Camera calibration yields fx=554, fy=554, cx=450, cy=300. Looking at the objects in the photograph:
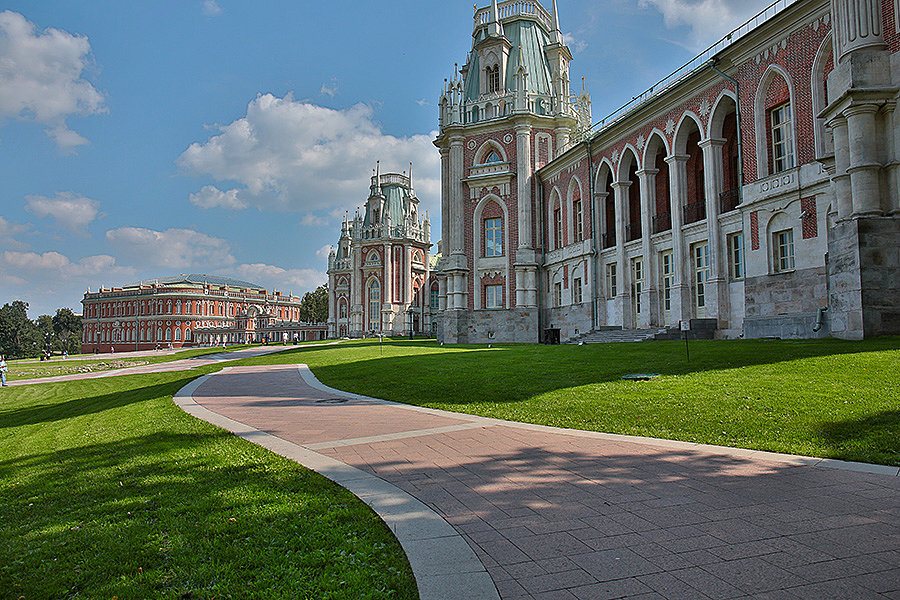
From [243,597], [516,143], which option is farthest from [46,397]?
[516,143]

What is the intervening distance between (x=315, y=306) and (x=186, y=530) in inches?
4484

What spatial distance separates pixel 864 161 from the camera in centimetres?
1377

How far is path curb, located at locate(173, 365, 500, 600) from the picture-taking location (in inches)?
126

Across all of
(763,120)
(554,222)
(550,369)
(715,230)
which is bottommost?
(550,369)

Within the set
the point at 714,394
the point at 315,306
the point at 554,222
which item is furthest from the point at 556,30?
the point at 315,306

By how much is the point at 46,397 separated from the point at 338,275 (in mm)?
74492

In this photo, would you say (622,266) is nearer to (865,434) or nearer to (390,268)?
(865,434)

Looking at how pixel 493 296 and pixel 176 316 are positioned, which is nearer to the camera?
pixel 493 296

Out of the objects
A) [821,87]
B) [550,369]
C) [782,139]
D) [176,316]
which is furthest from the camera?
[176,316]

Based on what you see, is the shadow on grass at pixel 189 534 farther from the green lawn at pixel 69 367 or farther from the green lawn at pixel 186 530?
the green lawn at pixel 69 367

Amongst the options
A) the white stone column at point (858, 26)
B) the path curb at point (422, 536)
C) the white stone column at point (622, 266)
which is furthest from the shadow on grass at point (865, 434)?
the white stone column at point (622, 266)

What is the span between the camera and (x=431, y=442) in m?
7.45

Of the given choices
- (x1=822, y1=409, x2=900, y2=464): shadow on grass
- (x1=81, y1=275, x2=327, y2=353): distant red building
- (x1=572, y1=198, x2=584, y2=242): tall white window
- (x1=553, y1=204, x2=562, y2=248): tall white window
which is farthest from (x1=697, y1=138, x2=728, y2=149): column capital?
(x1=81, y1=275, x2=327, y2=353): distant red building

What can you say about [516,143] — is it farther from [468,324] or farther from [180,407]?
[180,407]
